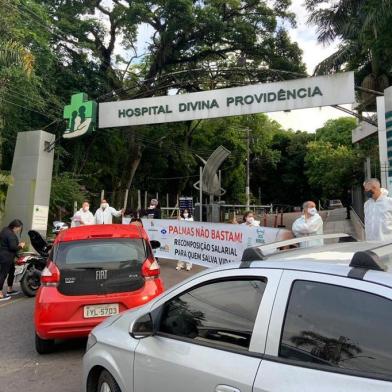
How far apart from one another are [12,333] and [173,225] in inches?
237

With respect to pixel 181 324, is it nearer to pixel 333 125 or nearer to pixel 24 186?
pixel 24 186

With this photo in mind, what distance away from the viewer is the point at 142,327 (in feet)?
10.6

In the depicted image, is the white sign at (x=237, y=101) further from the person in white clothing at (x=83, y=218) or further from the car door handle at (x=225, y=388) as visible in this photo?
the car door handle at (x=225, y=388)

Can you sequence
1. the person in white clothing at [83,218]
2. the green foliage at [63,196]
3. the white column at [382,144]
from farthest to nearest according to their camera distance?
the green foliage at [63,196]
the person in white clothing at [83,218]
the white column at [382,144]

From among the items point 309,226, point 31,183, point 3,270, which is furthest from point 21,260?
point 31,183

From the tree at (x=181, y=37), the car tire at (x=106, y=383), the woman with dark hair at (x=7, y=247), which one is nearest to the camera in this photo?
the car tire at (x=106, y=383)

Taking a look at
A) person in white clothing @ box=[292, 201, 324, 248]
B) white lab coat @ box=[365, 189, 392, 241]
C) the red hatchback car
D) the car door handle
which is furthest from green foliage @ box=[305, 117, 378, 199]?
the car door handle

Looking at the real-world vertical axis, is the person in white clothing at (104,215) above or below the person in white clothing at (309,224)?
above

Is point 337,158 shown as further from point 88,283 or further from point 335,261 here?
point 335,261

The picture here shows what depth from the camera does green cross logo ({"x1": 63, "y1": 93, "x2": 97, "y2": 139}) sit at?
15.6 metres

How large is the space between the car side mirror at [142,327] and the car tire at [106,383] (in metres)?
0.43

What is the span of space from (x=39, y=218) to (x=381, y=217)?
1308 cm

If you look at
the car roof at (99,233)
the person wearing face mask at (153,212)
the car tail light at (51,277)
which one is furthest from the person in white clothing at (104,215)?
the car tail light at (51,277)

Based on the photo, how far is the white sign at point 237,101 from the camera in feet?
40.6
